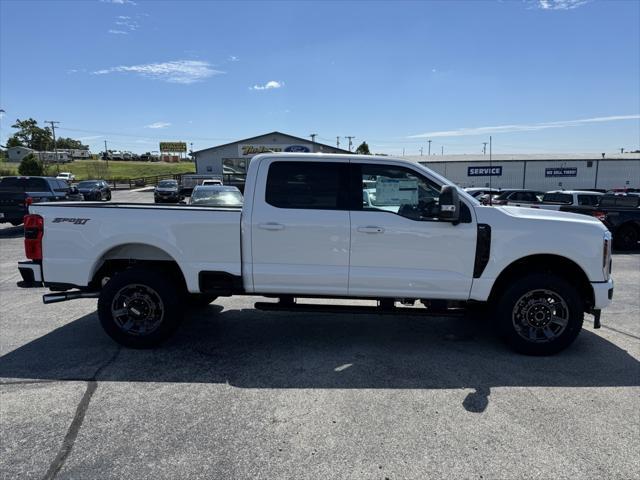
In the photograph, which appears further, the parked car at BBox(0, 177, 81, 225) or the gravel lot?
the parked car at BBox(0, 177, 81, 225)

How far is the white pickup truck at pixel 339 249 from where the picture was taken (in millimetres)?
4430

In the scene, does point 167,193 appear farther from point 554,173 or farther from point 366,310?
point 554,173

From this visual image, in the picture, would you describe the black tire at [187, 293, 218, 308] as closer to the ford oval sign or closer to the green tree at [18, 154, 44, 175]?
the ford oval sign

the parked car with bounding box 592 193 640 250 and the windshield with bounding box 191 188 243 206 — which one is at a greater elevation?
the windshield with bounding box 191 188 243 206

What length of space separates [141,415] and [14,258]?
360 inches

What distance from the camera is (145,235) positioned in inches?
180

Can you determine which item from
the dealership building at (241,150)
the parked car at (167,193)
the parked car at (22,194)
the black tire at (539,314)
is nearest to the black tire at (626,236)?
the black tire at (539,314)

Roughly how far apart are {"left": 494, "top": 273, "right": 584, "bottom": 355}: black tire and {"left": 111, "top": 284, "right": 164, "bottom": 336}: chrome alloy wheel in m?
3.61

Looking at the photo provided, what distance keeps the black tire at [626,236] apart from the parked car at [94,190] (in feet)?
102

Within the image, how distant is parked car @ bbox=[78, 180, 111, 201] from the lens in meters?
31.5

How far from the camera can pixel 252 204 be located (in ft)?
14.9

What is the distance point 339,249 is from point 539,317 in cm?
220

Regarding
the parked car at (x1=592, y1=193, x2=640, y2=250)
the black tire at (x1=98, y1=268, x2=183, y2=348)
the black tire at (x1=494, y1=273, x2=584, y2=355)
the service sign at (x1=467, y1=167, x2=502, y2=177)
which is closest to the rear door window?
the black tire at (x1=98, y1=268, x2=183, y2=348)

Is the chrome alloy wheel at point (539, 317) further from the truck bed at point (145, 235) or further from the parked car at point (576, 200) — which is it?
the parked car at point (576, 200)
